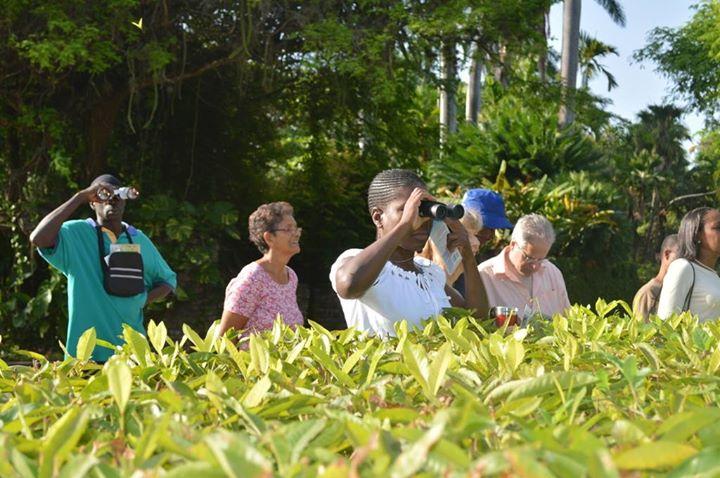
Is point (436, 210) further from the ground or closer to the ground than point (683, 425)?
further from the ground

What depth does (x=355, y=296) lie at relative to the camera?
377cm

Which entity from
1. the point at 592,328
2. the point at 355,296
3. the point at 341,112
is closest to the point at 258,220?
the point at 355,296

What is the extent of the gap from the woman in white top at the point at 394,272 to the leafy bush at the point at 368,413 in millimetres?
961

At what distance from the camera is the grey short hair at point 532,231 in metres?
5.88

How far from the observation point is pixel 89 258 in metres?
5.48

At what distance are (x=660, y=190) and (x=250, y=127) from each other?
97.7ft

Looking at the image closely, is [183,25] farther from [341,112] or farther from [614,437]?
[614,437]

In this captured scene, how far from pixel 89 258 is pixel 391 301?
86.4 inches

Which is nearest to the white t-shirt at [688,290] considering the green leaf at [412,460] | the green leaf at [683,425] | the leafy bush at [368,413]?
the leafy bush at [368,413]

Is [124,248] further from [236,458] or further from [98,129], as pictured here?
[98,129]

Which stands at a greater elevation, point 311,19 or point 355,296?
point 311,19

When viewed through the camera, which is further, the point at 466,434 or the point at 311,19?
the point at 311,19

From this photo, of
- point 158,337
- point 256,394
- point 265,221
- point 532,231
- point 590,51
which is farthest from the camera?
point 590,51

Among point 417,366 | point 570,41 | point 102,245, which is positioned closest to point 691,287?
point 102,245
